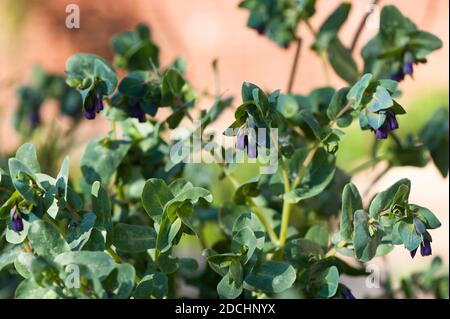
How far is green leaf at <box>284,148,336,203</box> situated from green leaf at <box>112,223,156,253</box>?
208mm

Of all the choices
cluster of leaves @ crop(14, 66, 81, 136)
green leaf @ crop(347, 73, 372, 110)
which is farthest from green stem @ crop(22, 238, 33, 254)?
cluster of leaves @ crop(14, 66, 81, 136)

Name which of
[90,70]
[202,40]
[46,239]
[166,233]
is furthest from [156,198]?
[202,40]

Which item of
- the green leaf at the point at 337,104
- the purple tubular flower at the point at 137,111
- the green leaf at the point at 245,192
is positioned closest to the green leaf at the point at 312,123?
the green leaf at the point at 337,104

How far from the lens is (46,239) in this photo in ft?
3.21

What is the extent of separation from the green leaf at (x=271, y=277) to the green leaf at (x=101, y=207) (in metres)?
0.19

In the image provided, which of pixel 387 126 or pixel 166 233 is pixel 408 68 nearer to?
pixel 387 126

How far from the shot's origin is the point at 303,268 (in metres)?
1.15

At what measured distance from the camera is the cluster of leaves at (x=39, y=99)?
2064 millimetres

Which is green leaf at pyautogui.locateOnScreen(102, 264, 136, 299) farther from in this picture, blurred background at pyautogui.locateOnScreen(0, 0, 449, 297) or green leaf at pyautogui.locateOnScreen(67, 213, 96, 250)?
blurred background at pyautogui.locateOnScreen(0, 0, 449, 297)

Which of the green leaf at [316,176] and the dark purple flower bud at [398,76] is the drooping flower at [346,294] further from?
the dark purple flower bud at [398,76]

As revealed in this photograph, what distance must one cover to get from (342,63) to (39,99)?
3.10 feet
